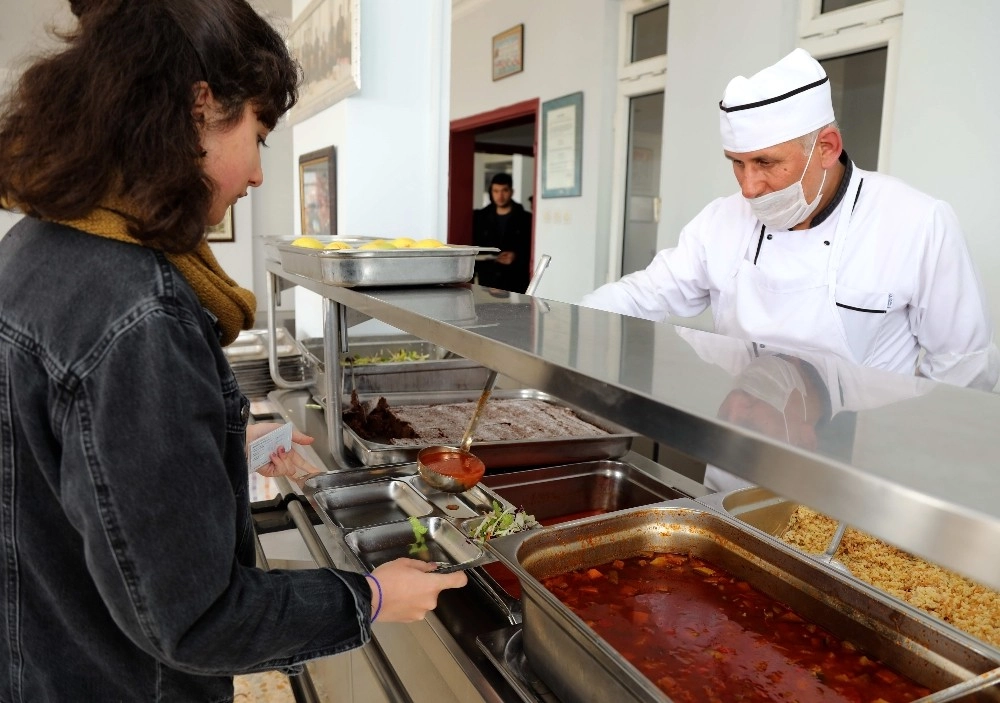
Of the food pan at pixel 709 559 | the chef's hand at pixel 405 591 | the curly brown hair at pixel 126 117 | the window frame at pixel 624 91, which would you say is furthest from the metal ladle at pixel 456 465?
the window frame at pixel 624 91

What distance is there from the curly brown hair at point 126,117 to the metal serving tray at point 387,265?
0.63 m

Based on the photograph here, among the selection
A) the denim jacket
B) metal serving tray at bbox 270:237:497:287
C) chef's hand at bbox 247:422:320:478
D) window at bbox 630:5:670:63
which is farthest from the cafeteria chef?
window at bbox 630:5:670:63

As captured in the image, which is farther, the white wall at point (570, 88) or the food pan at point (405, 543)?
the white wall at point (570, 88)

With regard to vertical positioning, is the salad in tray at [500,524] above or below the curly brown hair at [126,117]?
below

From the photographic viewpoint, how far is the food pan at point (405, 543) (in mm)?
1305

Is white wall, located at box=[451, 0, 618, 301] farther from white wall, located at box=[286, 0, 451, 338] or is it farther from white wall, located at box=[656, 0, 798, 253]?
white wall, located at box=[286, 0, 451, 338]

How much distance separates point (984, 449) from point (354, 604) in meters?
0.63

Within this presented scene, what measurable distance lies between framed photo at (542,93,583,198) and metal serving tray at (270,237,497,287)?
3159mm

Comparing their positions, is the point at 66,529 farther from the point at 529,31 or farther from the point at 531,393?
the point at 529,31

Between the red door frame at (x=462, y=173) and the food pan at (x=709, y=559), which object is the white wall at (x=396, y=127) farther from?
the red door frame at (x=462, y=173)

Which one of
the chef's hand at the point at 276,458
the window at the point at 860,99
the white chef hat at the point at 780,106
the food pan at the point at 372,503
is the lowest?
the food pan at the point at 372,503

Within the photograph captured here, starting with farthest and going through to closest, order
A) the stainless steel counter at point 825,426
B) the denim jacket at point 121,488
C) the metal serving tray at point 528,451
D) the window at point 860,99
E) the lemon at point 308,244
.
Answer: the window at point 860,99, the metal serving tray at point 528,451, the lemon at point 308,244, the denim jacket at point 121,488, the stainless steel counter at point 825,426

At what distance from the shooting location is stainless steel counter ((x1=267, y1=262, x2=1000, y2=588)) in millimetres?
420

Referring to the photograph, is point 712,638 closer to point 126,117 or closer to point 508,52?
point 126,117
